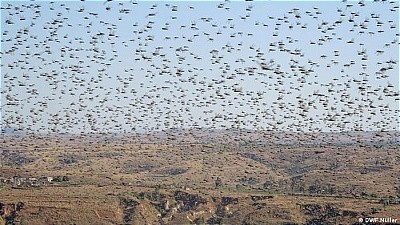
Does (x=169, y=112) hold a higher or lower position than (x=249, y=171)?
higher

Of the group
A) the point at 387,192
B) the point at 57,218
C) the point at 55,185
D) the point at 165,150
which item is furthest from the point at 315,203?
the point at 165,150

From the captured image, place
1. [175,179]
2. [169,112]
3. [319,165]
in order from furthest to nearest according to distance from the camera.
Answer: [319,165]
[175,179]
[169,112]

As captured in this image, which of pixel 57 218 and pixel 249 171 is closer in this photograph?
pixel 57 218

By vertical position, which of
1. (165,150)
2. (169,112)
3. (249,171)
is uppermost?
A: (169,112)

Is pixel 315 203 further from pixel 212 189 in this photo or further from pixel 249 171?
pixel 249 171

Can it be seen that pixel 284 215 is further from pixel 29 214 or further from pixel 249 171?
pixel 249 171

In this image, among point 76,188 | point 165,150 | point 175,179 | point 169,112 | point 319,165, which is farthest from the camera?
point 165,150

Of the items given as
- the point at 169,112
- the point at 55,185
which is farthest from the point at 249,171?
the point at 169,112
